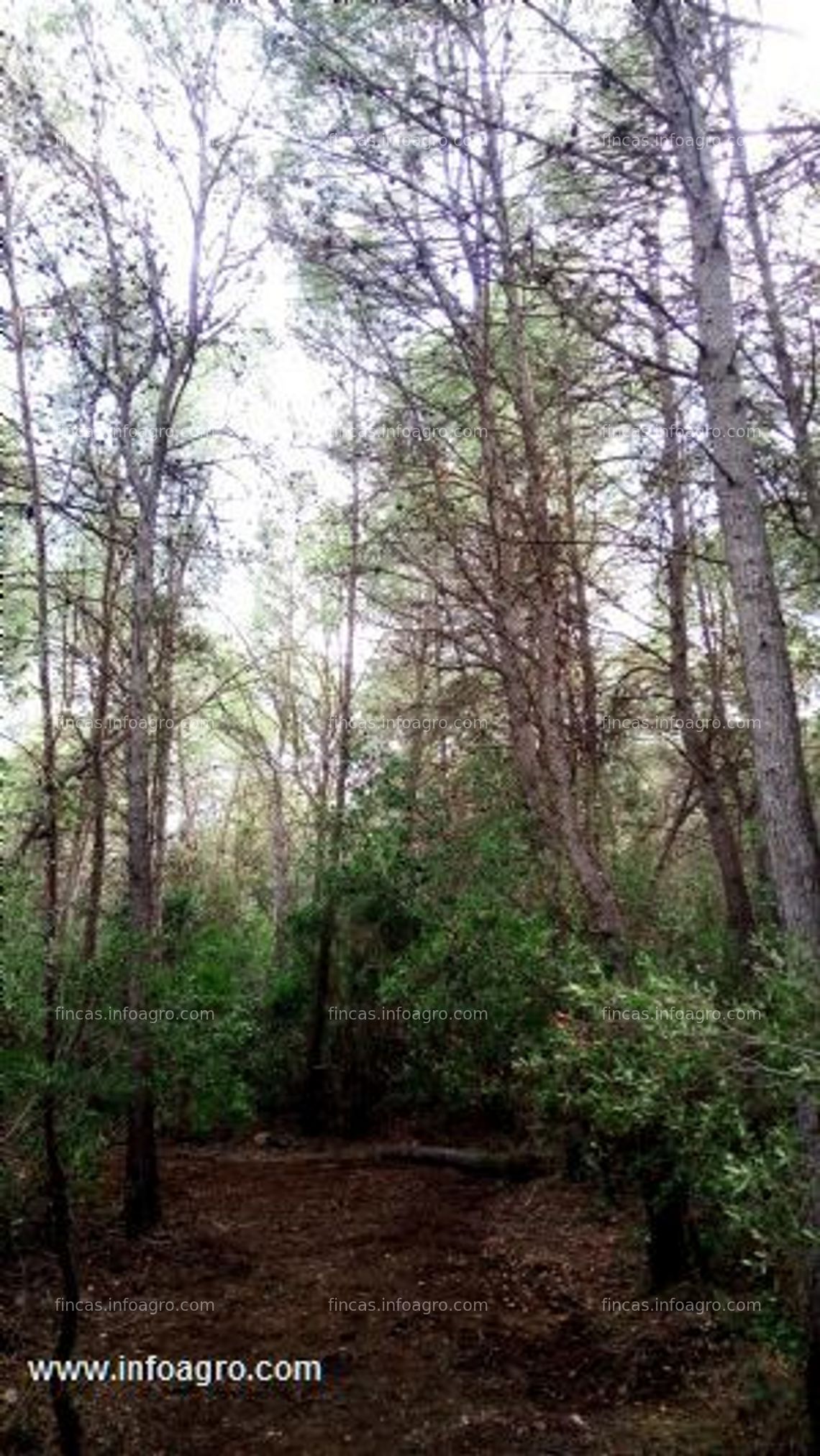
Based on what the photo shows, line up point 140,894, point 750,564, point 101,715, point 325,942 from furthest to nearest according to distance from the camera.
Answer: point 325,942, point 101,715, point 140,894, point 750,564

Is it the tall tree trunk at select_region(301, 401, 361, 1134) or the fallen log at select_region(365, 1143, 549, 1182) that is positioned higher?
the tall tree trunk at select_region(301, 401, 361, 1134)

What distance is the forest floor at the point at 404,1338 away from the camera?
5.53 metres

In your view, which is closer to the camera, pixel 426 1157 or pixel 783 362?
pixel 783 362

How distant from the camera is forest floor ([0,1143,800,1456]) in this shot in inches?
218

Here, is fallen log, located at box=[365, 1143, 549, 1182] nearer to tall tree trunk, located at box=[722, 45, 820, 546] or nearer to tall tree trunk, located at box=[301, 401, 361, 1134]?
tall tree trunk, located at box=[301, 401, 361, 1134]

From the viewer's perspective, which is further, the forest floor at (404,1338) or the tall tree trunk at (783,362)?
the tall tree trunk at (783,362)

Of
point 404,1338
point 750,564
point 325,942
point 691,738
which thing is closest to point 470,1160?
point 325,942

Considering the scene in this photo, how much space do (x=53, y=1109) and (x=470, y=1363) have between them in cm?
320

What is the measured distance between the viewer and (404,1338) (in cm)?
691

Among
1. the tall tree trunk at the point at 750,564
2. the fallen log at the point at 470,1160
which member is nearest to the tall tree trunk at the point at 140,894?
the fallen log at the point at 470,1160

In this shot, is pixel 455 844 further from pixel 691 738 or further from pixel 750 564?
pixel 750 564

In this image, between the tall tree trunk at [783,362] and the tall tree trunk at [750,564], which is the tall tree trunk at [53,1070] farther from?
the tall tree trunk at [783,362]

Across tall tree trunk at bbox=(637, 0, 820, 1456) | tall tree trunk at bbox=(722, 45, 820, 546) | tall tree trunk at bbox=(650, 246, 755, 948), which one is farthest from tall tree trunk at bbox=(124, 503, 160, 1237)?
tall tree trunk at bbox=(722, 45, 820, 546)

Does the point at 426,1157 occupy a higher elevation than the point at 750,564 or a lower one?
lower
